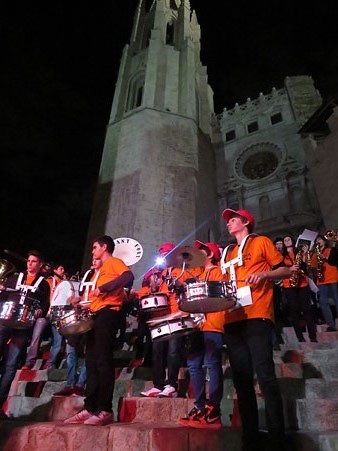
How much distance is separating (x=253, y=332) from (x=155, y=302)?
58.8 inches

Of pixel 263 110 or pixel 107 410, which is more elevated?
pixel 263 110

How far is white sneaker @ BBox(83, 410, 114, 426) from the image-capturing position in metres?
2.75

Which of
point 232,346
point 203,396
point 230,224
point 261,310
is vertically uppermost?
point 230,224

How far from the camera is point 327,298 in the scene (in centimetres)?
584

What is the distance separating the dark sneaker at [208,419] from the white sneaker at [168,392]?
0.75 meters

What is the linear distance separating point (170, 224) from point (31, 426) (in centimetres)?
1399

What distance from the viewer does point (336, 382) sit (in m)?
3.45

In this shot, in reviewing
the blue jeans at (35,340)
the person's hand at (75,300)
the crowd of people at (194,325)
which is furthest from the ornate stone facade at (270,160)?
the person's hand at (75,300)

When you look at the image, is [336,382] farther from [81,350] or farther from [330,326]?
[81,350]

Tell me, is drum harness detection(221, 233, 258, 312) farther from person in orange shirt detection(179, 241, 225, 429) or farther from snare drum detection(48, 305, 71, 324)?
snare drum detection(48, 305, 71, 324)

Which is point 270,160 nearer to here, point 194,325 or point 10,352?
point 194,325

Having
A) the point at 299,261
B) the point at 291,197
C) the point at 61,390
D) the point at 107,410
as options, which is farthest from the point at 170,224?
the point at 107,410

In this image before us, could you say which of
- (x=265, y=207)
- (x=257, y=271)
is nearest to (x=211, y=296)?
(x=257, y=271)

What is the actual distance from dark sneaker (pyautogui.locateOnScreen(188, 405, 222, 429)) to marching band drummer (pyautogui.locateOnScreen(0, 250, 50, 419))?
7.54 ft
